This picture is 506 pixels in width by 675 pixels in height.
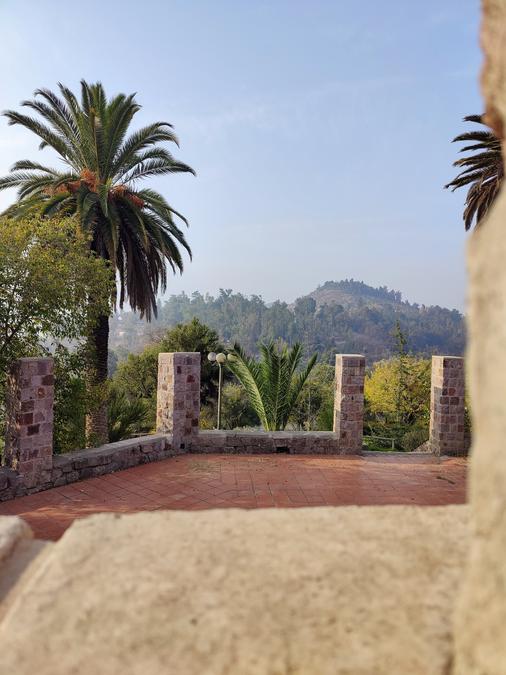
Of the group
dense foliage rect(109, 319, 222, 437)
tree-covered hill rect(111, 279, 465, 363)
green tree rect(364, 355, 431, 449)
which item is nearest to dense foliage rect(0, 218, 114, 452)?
dense foliage rect(109, 319, 222, 437)

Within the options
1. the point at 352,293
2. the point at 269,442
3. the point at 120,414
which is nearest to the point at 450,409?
the point at 269,442

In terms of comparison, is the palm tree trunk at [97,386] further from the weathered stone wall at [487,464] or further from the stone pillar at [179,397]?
the weathered stone wall at [487,464]

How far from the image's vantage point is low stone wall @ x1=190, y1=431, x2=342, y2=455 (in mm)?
7938

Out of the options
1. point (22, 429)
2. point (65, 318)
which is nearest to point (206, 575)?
point (22, 429)

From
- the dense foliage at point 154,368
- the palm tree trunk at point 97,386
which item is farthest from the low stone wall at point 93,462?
the dense foliage at point 154,368

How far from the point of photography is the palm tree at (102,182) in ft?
31.4

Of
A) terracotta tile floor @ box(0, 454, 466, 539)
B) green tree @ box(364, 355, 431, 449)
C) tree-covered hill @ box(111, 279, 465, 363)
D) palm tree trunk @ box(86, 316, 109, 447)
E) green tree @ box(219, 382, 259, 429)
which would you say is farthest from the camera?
tree-covered hill @ box(111, 279, 465, 363)

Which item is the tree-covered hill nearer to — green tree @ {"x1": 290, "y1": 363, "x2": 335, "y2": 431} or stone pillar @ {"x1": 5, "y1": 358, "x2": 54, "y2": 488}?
green tree @ {"x1": 290, "y1": 363, "x2": 335, "y2": 431}

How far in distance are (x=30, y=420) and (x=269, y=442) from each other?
13.4ft

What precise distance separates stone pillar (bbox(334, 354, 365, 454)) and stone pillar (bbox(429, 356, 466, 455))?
Answer: 1.45 m

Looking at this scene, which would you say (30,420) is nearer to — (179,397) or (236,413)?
(179,397)

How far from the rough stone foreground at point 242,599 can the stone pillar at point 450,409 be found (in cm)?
750

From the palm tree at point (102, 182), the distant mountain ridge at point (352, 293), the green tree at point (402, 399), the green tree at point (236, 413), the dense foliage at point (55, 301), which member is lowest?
the green tree at point (236, 413)

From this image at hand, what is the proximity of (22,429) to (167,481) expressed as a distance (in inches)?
78.6
